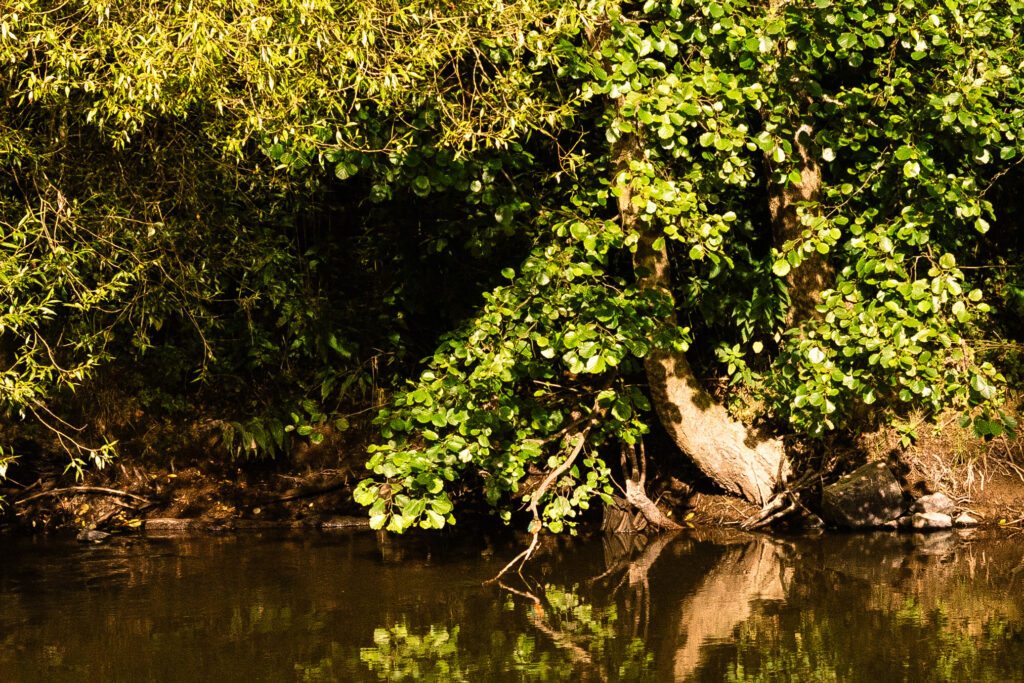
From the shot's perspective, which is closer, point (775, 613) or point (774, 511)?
point (775, 613)

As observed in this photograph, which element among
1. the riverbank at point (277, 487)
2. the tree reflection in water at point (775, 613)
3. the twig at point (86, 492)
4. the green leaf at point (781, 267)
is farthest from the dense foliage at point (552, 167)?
the twig at point (86, 492)

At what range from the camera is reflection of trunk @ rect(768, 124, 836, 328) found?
785cm

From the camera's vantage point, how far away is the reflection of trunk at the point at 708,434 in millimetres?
8070

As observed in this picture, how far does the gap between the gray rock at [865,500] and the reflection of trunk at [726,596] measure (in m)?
0.61

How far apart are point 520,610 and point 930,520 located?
3.39m

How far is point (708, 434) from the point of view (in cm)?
816

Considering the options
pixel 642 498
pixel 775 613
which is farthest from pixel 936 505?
pixel 775 613

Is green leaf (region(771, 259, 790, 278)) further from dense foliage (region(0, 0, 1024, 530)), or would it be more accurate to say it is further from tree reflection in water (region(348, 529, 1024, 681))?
tree reflection in water (region(348, 529, 1024, 681))

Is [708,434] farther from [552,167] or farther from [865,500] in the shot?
[552,167]

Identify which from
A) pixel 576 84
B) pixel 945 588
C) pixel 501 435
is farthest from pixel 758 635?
pixel 576 84

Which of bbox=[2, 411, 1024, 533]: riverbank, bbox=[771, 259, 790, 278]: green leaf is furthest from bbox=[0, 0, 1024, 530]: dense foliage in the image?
bbox=[2, 411, 1024, 533]: riverbank

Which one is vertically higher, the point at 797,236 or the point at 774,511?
the point at 797,236

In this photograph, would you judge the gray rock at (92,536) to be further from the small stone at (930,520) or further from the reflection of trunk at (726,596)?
the small stone at (930,520)

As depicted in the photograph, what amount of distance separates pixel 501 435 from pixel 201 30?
3.30m
